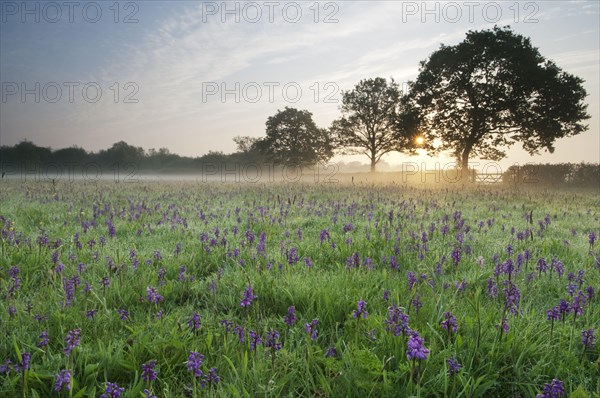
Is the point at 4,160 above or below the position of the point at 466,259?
above

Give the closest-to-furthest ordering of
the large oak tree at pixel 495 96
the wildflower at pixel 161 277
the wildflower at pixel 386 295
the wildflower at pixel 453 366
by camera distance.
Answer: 1. the wildflower at pixel 453 366
2. the wildflower at pixel 386 295
3. the wildflower at pixel 161 277
4. the large oak tree at pixel 495 96

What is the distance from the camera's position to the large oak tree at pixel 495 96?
34156mm

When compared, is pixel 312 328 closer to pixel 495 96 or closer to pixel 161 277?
pixel 161 277

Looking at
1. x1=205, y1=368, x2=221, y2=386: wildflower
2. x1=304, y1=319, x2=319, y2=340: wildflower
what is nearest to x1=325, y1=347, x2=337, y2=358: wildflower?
x1=304, y1=319, x2=319, y2=340: wildflower

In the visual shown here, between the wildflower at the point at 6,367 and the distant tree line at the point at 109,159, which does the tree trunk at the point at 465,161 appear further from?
the distant tree line at the point at 109,159

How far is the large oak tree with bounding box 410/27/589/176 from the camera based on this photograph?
3416cm

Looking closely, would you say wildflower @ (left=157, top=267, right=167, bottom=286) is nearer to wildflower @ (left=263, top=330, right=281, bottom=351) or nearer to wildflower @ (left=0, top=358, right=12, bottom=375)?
wildflower @ (left=0, top=358, right=12, bottom=375)

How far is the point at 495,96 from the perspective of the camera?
1417 inches

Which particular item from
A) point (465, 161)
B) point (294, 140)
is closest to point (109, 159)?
point (294, 140)

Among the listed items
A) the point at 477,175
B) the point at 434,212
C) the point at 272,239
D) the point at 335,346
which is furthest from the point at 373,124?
the point at 335,346

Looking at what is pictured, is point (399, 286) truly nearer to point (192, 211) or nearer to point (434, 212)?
point (434, 212)

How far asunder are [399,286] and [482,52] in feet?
129

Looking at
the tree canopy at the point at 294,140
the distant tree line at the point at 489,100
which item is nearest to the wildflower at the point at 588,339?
the distant tree line at the point at 489,100

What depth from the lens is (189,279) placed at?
4500mm
